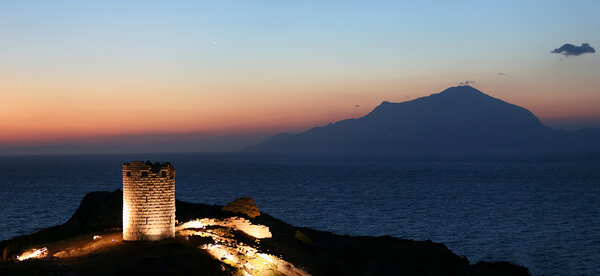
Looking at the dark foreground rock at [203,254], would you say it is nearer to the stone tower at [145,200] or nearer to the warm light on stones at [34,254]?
the warm light on stones at [34,254]

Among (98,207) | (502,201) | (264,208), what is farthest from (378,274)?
(502,201)

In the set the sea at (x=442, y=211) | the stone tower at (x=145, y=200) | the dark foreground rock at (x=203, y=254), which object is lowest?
the sea at (x=442, y=211)

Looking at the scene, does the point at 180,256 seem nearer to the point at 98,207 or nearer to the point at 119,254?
the point at 119,254

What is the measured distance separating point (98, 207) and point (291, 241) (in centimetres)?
2182

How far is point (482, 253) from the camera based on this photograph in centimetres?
6106

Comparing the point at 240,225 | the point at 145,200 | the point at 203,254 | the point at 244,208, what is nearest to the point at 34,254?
the point at 145,200

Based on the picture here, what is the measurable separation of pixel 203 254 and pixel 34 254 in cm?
1024

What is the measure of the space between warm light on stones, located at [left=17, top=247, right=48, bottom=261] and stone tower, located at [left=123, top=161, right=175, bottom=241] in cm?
470

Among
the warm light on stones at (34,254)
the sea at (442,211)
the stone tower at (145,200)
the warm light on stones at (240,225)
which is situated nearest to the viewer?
the warm light on stones at (34,254)

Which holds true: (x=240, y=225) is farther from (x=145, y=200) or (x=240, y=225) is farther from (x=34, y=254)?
(x=34, y=254)

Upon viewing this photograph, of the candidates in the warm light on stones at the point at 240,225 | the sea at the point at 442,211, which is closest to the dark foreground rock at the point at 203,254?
the warm light on stones at the point at 240,225

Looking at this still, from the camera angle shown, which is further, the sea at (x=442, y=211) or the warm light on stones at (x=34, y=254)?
the sea at (x=442, y=211)

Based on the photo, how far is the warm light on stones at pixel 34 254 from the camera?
31.4 metres

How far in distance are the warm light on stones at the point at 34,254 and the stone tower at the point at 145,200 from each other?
15.4 ft
